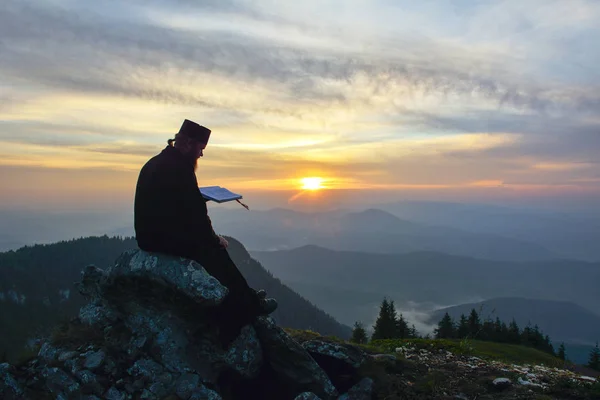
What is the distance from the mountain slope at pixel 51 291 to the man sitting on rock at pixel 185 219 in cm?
12671

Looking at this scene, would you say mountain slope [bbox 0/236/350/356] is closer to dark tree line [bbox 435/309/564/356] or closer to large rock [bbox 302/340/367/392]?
dark tree line [bbox 435/309/564/356]

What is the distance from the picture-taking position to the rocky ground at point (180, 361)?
25.0ft

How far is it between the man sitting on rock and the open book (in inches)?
11.8

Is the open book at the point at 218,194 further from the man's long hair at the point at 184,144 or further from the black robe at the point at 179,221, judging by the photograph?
the man's long hair at the point at 184,144

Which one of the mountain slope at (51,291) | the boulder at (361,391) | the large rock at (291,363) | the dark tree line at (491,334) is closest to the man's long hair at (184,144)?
the large rock at (291,363)

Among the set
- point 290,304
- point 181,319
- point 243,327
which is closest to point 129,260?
point 181,319

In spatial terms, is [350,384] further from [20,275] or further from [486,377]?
[20,275]

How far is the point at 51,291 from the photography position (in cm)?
15850

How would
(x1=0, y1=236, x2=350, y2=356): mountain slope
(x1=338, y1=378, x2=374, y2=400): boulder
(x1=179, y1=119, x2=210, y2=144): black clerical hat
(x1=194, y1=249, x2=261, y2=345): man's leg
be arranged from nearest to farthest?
(x1=194, y1=249, x2=261, y2=345): man's leg → (x1=338, y1=378, x2=374, y2=400): boulder → (x1=179, y1=119, x2=210, y2=144): black clerical hat → (x1=0, y1=236, x2=350, y2=356): mountain slope

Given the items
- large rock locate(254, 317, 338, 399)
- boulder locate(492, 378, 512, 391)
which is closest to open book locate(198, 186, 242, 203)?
large rock locate(254, 317, 338, 399)

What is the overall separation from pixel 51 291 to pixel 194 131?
18450 centimetres

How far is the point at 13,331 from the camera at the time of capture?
137000 millimetres

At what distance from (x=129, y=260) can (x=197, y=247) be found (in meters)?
1.54

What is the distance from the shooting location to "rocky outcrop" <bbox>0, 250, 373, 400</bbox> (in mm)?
7574
